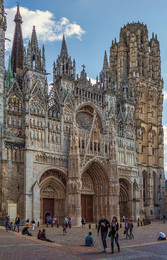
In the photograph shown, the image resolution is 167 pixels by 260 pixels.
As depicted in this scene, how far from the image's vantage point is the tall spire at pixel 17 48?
55.5 meters

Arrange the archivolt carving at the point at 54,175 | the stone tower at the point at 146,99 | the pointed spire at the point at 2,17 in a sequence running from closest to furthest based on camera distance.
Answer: the archivolt carving at the point at 54,175 < the pointed spire at the point at 2,17 < the stone tower at the point at 146,99

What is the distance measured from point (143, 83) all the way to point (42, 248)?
1881 inches

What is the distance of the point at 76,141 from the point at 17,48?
25825 mm

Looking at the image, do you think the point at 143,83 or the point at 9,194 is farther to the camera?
the point at 143,83

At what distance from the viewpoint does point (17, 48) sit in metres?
56.8

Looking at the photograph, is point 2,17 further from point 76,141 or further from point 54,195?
point 54,195

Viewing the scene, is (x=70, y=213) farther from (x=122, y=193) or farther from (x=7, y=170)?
(x=122, y=193)

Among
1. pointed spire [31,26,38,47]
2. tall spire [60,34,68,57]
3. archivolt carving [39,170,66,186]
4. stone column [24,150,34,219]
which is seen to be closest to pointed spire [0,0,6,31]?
pointed spire [31,26,38,47]

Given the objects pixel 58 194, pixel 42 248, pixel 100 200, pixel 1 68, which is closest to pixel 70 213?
pixel 58 194

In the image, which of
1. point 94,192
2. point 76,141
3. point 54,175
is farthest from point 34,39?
point 94,192

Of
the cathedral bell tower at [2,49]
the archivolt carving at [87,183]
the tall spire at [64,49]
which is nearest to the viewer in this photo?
the cathedral bell tower at [2,49]

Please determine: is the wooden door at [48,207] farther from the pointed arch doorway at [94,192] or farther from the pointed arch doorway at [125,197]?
the pointed arch doorway at [125,197]

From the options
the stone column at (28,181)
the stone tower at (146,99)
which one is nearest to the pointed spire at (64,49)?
the stone tower at (146,99)

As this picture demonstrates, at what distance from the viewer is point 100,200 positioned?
4469 cm
